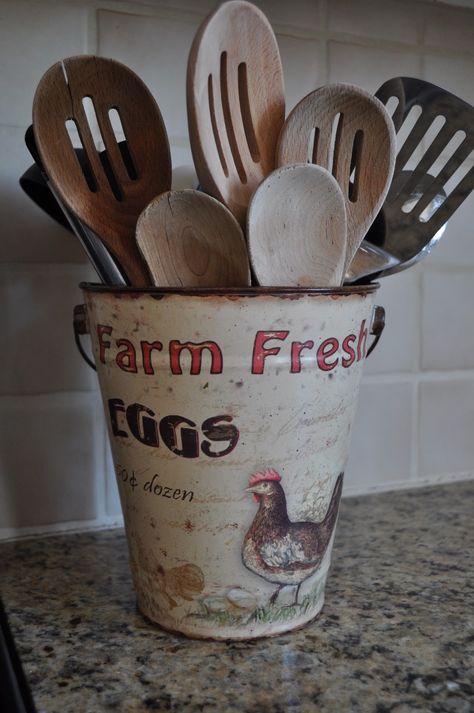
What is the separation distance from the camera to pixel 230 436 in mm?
397

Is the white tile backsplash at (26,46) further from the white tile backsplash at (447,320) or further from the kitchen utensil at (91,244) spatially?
the white tile backsplash at (447,320)

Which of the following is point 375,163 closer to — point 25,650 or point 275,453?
point 275,453

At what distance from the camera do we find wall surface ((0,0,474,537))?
1.88 ft

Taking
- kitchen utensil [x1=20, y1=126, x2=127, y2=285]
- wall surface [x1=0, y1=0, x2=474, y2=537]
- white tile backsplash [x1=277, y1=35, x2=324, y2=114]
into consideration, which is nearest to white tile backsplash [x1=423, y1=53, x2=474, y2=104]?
wall surface [x1=0, y1=0, x2=474, y2=537]

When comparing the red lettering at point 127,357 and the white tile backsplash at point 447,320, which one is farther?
the white tile backsplash at point 447,320

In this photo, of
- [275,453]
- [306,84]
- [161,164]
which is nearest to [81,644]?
[275,453]

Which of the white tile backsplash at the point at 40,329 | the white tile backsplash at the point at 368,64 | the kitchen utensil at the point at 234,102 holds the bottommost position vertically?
the white tile backsplash at the point at 40,329

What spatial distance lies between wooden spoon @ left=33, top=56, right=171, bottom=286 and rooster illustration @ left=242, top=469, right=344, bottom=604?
0.14m

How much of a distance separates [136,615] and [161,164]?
0.28 meters

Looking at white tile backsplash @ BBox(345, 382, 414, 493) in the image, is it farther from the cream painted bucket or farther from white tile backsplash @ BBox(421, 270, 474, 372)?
the cream painted bucket

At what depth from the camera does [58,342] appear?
0.59 m

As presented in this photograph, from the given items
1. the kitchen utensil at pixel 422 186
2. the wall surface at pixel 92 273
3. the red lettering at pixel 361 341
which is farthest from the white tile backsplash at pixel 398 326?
the red lettering at pixel 361 341

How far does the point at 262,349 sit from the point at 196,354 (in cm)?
3

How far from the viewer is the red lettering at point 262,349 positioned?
0.39m
